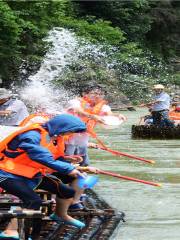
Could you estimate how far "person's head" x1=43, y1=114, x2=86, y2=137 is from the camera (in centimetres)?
648

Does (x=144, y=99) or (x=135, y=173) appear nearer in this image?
(x=135, y=173)

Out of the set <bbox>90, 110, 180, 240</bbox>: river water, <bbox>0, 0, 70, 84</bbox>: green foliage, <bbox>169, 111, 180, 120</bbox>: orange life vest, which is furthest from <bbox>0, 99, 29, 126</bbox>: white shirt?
<bbox>0, 0, 70, 84</bbox>: green foliage

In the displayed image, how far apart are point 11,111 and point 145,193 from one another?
209cm

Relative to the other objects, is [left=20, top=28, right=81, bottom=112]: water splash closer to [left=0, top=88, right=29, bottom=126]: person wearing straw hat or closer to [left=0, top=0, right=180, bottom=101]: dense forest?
[left=0, top=0, right=180, bottom=101]: dense forest

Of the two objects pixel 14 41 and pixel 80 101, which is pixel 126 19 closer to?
pixel 14 41

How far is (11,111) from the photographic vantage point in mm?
10125

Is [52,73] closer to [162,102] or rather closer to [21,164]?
[162,102]

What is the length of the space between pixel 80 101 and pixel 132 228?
3.14m

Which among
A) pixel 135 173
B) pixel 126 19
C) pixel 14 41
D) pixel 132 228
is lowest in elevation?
pixel 126 19

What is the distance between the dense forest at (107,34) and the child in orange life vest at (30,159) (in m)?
28.7

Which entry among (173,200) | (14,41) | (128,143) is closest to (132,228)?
(173,200)

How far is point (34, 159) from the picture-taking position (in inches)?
246

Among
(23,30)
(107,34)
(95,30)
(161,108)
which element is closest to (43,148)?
(161,108)

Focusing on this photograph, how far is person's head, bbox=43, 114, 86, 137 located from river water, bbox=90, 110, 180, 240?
1.31m
